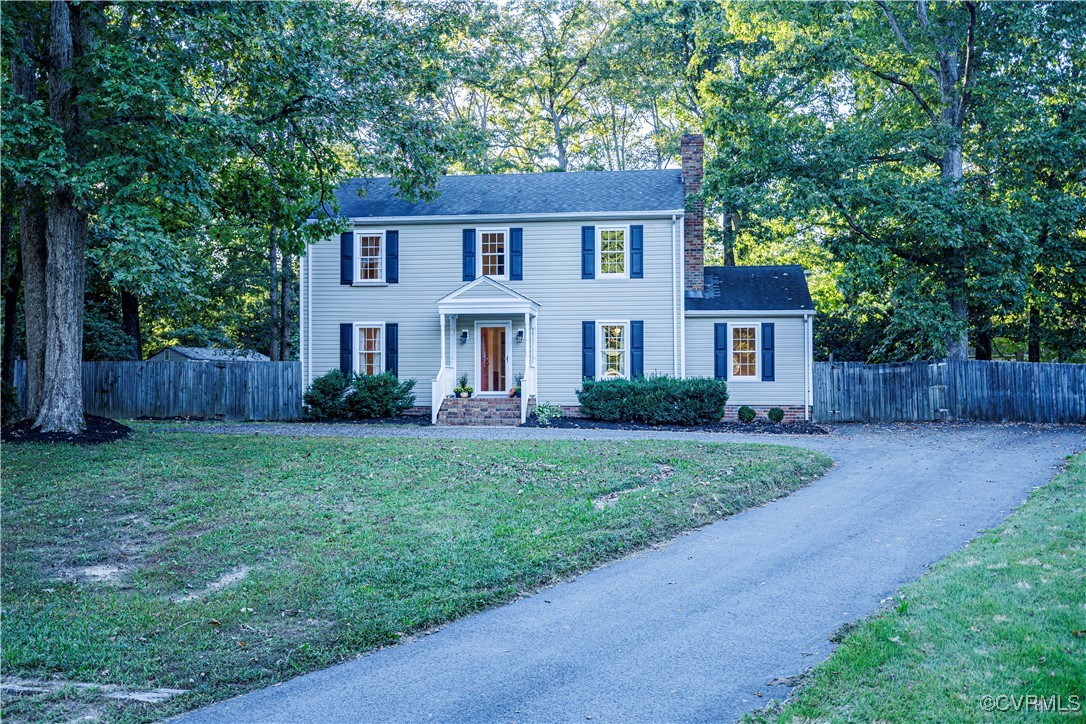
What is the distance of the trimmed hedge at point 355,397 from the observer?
20.7 m

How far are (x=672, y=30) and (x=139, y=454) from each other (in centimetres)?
2594

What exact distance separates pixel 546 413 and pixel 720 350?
542 centimetres

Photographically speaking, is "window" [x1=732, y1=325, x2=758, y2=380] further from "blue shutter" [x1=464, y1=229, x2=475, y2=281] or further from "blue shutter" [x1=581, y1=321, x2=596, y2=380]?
"blue shutter" [x1=464, y1=229, x2=475, y2=281]

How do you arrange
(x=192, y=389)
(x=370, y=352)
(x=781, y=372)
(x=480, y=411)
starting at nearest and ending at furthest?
(x=480, y=411) → (x=192, y=389) → (x=781, y=372) → (x=370, y=352)

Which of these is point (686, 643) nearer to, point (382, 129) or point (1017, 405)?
point (382, 129)

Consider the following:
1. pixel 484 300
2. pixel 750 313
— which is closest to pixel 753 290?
pixel 750 313

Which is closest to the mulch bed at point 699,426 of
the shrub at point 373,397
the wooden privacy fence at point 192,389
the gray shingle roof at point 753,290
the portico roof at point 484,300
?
the portico roof at point 484,300

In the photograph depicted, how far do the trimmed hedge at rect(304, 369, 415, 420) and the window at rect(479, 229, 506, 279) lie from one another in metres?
4.10

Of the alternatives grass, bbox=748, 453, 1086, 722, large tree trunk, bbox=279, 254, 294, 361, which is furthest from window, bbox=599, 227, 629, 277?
grass, bbox=748, 453, 1086, 722

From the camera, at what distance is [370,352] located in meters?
22.6

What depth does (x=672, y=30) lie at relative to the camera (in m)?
30.8

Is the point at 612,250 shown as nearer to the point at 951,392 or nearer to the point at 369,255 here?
the point at 369,255

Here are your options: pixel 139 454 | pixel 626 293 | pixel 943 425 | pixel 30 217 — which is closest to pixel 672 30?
pixel 626 293

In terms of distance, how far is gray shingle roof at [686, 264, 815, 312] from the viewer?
71.8ft
